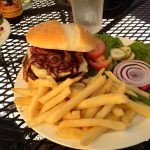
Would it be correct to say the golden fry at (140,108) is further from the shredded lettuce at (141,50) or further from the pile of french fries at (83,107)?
the shredded lettuce at (141,50)

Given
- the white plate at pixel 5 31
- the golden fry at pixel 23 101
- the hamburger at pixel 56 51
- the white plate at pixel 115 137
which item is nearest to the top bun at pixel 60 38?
the hamburger at pixel 56 51

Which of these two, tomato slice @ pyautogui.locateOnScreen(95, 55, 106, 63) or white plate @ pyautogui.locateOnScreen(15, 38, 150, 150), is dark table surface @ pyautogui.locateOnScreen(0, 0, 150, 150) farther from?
tomato slice @ pyautogui.locateOnScreen(95, 55, 106, 63)

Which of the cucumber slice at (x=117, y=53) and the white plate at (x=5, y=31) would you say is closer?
the cucumber slice at (x=117, y=53)

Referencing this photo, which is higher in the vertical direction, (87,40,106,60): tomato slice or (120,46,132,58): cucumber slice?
(87,40,106,60): tomato slice

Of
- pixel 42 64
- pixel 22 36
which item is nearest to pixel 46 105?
pixel 42 64

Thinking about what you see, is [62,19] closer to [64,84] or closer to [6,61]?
[6,61]

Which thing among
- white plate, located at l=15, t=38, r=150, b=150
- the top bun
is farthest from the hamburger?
white plate, located at l=15, t=38, r=150, b=150

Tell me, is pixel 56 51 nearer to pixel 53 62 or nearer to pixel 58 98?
pixel 53 62
